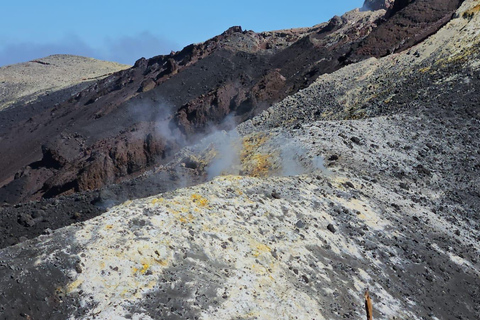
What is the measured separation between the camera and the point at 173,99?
46938mm

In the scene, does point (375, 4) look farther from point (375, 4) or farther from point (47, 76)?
point (47, 76)

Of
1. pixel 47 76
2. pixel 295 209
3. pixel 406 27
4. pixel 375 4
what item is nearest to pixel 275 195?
pixel 295 209

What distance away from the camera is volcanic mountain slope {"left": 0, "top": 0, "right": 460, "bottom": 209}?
34188mm

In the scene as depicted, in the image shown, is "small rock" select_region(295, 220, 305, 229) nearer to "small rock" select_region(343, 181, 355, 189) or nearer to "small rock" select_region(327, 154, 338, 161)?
"small rock" select_region(343, 181, 355, 189)

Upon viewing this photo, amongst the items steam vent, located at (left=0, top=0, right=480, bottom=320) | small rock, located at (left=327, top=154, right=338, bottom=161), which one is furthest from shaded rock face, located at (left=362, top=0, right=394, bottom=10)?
small rock, located at (left=327, top=154, right=338, bottom=161)

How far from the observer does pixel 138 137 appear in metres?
36.4

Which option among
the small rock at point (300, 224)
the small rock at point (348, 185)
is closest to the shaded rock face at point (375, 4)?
the small rock at point (348, 185)

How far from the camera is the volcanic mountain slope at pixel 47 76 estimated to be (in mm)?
77575

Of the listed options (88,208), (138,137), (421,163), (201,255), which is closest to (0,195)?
(138,137)

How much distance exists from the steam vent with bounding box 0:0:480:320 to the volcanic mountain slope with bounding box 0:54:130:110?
43.4 m

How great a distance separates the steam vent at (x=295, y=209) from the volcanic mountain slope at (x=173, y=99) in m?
0.29

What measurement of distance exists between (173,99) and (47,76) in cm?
4826

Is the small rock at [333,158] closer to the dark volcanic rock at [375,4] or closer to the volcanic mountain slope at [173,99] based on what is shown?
the volcanic mountain slope at [173,99]

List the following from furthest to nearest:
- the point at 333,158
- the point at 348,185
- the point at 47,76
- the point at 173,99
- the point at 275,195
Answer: the point at 47,76, the point at 173,99, the point at 333,158, the point at 348,185, the point at 275,195
